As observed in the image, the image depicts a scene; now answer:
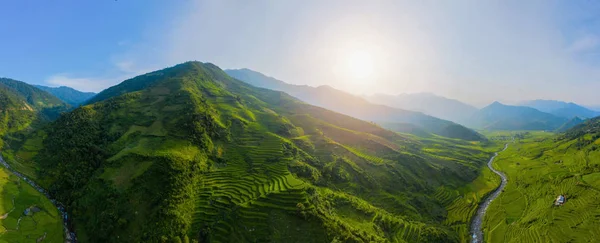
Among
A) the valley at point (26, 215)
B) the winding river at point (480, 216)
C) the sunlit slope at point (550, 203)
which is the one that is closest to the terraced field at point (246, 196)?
the valley at point (26, 215)

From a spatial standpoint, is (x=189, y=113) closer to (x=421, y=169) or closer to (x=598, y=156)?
(x=421, y=169)

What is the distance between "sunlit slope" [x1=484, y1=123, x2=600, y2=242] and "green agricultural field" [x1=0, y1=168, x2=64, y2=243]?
87225mm

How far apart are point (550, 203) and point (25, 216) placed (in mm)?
116049

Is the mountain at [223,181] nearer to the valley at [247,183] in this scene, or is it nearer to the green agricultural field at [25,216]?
the valley at [247,183]

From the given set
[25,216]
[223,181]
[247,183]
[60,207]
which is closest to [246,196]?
[247,183]

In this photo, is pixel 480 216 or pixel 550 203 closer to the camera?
pixel 550 203

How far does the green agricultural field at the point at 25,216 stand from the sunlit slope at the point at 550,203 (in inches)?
3434

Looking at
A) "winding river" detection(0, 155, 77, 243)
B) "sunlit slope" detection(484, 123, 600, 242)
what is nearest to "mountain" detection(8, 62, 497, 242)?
"winding river" detection(0, 155, 77, 243)

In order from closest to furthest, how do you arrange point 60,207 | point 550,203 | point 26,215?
point 26,215 → point 60,207 → point 550,203

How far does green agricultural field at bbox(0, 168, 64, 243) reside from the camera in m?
48.7

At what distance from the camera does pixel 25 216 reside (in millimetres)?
53250

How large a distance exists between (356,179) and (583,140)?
386 feet

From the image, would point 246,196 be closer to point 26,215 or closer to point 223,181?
point 223,181

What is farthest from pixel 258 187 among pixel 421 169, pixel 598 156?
pixel 598 156
